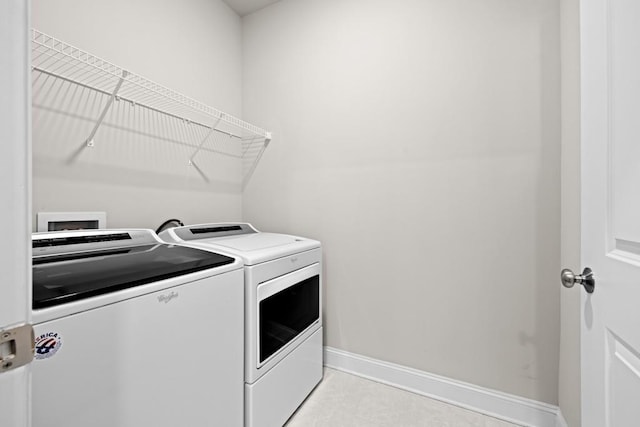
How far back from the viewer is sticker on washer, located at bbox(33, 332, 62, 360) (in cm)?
65

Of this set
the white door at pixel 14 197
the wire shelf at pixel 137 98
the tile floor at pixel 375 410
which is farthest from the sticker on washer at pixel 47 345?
the tile floor at pixel 375 410

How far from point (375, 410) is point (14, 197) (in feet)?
5.87

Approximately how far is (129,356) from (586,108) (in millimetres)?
1471

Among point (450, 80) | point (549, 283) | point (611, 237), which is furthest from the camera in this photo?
point (450, 80)

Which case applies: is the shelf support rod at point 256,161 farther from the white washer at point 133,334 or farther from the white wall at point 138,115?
the white washer at point 133,334

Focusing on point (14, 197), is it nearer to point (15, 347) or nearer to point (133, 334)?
point (15, 347)

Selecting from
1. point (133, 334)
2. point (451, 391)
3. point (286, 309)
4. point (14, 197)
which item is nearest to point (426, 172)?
point (286, 309)

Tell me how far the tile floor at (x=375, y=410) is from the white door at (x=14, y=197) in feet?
4.51

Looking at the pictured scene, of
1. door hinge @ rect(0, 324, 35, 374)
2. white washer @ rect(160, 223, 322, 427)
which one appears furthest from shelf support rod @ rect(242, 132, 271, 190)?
door hinge @ rect(0, 324, 35, 374)

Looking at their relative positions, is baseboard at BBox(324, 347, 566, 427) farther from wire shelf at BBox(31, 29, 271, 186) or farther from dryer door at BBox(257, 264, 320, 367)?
wire shelf at BBox(31, 29, 271, 186)

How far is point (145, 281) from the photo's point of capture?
892 millimetres

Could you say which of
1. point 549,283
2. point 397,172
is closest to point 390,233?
point 397,172

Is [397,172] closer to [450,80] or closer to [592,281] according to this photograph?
[450,80]

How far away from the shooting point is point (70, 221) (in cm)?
132
